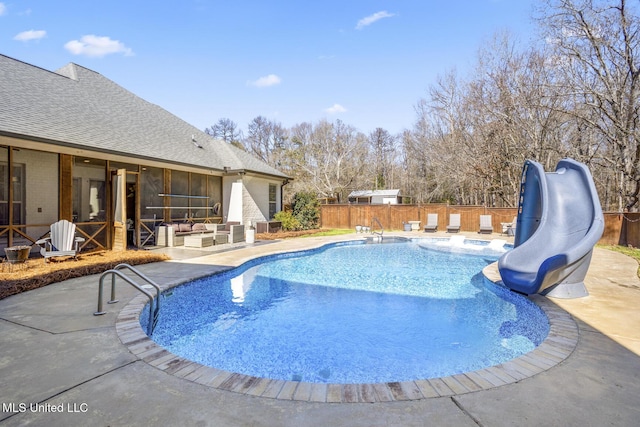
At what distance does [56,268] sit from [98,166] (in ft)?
14.7

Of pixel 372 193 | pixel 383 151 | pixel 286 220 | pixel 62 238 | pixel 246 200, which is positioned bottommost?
pixel 62 238

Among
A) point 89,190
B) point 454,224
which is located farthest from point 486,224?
point 89,190

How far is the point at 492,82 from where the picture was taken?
19812 millimetres

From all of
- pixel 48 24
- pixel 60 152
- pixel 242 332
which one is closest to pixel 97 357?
pixel 242 332

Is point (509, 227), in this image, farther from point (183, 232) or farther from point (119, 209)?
point (119, 209)

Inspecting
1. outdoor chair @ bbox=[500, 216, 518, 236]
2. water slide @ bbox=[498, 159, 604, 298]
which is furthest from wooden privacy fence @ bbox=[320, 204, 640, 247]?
water slide @ bbox=[498, 159, 604, 298]

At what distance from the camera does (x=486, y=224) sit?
1708cm

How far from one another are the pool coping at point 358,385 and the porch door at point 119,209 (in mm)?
6959

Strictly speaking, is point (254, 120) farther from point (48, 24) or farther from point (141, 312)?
point (141, 312)

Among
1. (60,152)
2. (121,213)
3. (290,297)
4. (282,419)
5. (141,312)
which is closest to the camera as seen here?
(282,419)

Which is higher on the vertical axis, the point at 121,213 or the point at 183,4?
the point at 183,4

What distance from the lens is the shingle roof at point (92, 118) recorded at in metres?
8.24

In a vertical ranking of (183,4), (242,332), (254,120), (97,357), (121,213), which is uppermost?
(254,120)

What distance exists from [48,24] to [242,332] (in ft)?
41.0
